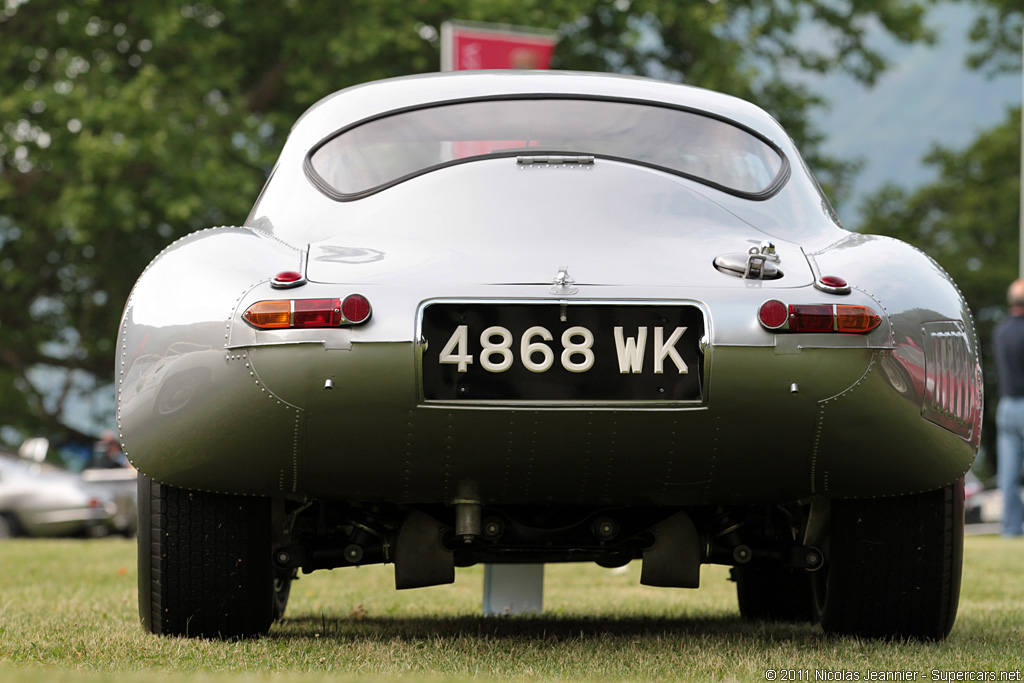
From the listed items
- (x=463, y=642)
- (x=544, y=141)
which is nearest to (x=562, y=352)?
(x=544, y=141)

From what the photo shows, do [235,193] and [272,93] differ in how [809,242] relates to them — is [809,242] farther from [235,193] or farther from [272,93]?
[272,93]

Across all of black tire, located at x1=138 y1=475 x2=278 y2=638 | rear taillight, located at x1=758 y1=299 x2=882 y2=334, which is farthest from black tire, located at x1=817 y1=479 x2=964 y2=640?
black tire, located at x1=138 y1=475 x2=278 y2=638

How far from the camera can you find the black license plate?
3.09 metres

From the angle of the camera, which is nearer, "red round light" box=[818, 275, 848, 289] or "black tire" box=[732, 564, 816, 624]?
"red round light" box=[818, 275, 848, 289]

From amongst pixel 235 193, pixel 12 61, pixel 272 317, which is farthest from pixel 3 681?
pixel 12 61

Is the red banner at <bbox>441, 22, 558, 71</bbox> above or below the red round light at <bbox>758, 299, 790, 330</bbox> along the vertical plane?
above

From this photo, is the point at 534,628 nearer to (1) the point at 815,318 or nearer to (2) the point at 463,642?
(2) the point at 463,642

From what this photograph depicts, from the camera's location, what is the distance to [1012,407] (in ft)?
34.9

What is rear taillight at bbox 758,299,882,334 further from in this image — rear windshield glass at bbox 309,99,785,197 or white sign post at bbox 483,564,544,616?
white sign post at bbox 483,564,544,616

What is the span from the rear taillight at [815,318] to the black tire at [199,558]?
5.14ft

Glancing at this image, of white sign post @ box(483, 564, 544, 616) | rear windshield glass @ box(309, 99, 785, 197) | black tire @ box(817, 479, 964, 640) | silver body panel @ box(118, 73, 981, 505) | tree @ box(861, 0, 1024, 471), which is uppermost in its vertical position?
tree @ box(861, 0, 1024, 471)

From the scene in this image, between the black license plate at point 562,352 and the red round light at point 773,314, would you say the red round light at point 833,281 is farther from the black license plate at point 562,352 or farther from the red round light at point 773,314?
the black license plate at point 562,352

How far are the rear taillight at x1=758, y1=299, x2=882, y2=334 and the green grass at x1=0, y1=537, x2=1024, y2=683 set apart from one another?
82 cm

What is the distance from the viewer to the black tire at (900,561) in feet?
12.2
